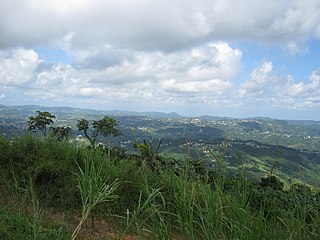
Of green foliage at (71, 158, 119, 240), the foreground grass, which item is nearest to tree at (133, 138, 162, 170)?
the foreground grass

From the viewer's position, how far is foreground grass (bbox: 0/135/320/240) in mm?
2363

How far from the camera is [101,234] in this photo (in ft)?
22.0

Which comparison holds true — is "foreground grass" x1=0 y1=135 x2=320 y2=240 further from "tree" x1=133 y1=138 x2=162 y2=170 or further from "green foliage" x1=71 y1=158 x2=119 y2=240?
"tree" x1=133 y1=138 x2=162 y2=170

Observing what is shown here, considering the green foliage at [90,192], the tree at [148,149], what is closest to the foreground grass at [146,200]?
the green foliage at [90,192]

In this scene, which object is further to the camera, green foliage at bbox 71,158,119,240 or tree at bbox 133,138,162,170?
tree at bbox 133,138,162,170

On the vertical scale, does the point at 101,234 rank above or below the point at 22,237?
below

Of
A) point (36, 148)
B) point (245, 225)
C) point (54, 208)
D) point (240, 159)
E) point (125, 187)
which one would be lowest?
point (54, 208)

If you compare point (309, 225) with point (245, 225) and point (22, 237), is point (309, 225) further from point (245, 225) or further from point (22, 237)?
point (22, 237)

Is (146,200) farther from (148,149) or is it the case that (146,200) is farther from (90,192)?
(148,149)

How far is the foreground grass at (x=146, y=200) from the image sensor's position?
2363mm

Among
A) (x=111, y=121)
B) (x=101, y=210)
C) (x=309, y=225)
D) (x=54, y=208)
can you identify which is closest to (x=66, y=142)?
(x=54, y=208)

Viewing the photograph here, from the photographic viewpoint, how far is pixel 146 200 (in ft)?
7.45

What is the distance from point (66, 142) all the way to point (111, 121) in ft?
91.7

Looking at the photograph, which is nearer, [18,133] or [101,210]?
[101,210]
